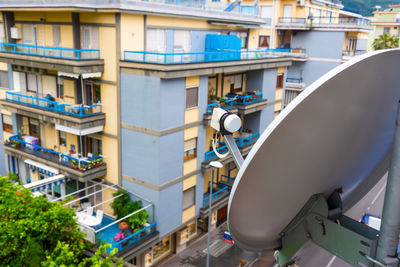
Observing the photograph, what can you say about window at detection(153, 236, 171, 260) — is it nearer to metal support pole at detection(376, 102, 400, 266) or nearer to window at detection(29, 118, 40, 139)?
window at detection(29, 118, 40, 139)

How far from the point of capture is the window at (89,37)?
24.4 meters

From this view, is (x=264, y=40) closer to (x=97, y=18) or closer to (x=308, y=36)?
(x=308, y=36)

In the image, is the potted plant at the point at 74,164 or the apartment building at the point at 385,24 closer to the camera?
the potted plant at the point at 74,164

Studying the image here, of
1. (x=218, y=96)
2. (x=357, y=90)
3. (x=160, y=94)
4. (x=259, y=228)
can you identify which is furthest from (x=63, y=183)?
(x=357, y=90)

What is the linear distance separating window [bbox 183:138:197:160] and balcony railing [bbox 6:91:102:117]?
6.47 meters

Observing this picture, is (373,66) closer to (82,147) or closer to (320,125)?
(320,125)

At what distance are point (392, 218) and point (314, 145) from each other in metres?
1.41

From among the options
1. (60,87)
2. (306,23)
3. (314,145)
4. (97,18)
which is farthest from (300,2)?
(314,145)

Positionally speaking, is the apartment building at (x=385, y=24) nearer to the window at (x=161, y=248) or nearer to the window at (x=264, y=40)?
the window at (x=264, y=40)

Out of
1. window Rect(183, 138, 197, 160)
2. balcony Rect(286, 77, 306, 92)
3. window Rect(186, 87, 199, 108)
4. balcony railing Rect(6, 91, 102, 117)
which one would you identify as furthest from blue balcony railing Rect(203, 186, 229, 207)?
balcony Rect(286, 77, 306, 92)

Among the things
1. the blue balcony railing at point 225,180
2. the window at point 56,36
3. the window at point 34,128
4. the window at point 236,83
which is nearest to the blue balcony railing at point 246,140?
the blue balcony railing at point 225,180

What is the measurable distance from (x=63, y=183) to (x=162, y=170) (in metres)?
8.45

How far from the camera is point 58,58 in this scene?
2388 cm

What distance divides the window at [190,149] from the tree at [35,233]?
929 cm
